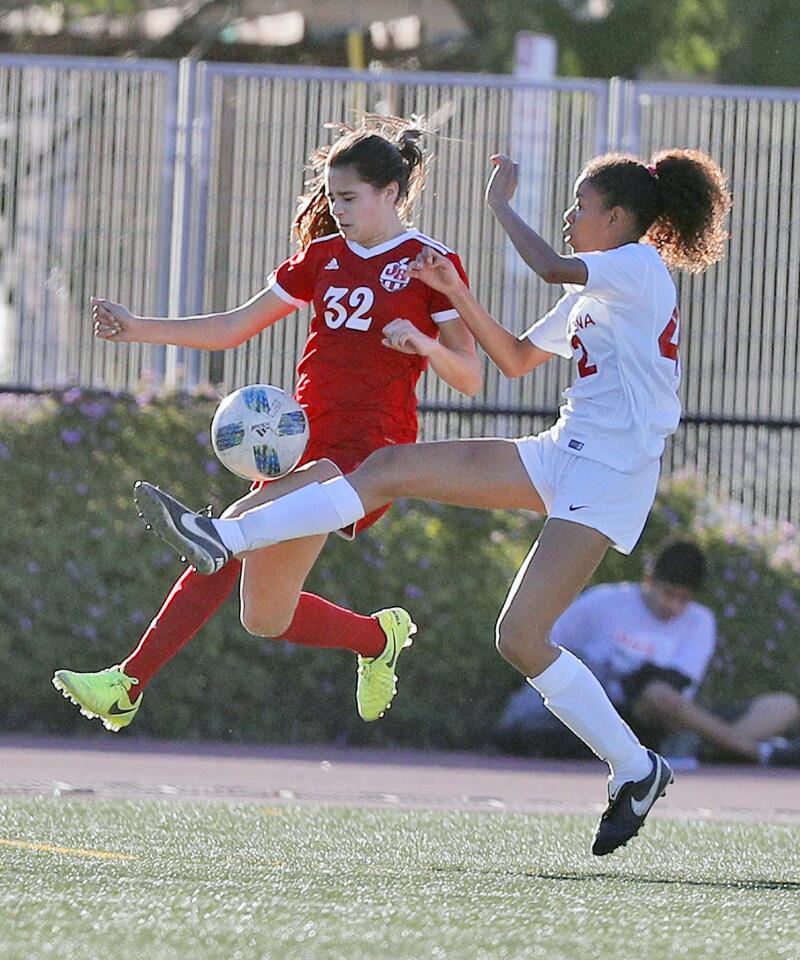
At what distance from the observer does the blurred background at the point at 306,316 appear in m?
10.9

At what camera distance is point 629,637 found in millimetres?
10289

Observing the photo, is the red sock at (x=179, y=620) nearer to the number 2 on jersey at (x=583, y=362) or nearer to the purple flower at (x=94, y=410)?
the number 2 on jersey at (x=583, y=362)

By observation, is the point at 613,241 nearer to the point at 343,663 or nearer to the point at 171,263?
the point at 343,663

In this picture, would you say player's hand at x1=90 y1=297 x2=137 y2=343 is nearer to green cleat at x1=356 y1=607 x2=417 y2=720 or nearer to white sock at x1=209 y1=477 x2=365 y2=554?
white sock at x1=209 y1=477 x2=365 y2=554

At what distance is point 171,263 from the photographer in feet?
37.9

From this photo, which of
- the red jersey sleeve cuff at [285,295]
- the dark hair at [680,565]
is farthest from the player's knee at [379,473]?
the dark hair at [680,565]

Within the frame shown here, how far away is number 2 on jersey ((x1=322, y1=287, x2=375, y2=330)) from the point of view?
20.9 ft

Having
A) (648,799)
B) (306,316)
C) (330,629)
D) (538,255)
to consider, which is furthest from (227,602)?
(538,255)

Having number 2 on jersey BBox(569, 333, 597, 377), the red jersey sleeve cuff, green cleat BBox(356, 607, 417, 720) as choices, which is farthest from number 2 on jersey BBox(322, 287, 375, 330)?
green cleat BBox(356, 607, 417, 720)

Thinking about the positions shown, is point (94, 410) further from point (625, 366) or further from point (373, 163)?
point (625, 366)

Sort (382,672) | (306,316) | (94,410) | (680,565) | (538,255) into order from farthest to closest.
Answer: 1. (306,316)
2. (94,410)
3. (680,565)
4. (382,672)
5. (538,255)

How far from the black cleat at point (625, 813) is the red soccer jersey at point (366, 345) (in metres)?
1.24

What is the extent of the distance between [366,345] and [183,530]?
927 millimetres

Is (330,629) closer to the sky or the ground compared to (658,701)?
closer to the sky
